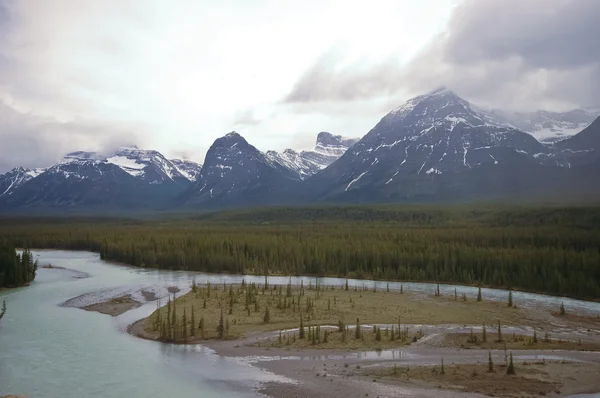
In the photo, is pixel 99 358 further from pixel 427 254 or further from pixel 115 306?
pixel 427 254

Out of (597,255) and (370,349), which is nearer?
(370,349)

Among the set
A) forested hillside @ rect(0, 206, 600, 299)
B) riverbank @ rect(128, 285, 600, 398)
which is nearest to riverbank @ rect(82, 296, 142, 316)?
riverbank @ rect(128, 285, 600, 398)

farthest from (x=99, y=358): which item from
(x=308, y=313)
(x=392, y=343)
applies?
(x=392, y=343)

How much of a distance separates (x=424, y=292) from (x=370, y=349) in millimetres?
26752

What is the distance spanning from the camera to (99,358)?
32.0 m

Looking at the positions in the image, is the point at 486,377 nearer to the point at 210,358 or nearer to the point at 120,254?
the point at 210,358

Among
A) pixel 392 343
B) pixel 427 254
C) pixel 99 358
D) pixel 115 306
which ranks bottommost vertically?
pixel 99 358

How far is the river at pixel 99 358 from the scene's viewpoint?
26656 mm

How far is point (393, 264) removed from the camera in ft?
248

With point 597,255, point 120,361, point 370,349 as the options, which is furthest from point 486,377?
point 597,255

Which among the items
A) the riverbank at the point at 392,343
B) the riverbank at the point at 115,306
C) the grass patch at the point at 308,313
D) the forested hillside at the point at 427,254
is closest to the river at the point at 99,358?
the riverbank at the point at 115,306

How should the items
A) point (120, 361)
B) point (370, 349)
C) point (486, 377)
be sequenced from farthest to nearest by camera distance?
point (370, 349) < point (120, 361) < point (486, 377)

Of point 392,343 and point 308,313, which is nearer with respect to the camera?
point 392,343

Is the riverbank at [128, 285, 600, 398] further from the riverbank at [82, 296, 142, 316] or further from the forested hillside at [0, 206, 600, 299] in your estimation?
the forested hillside at [0, 206, 600, 299]
